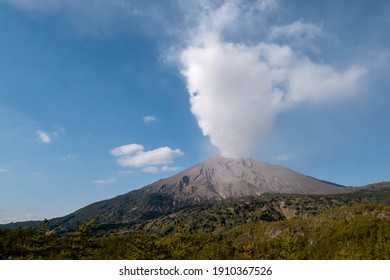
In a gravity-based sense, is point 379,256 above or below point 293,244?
below

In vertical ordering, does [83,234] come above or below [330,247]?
above
